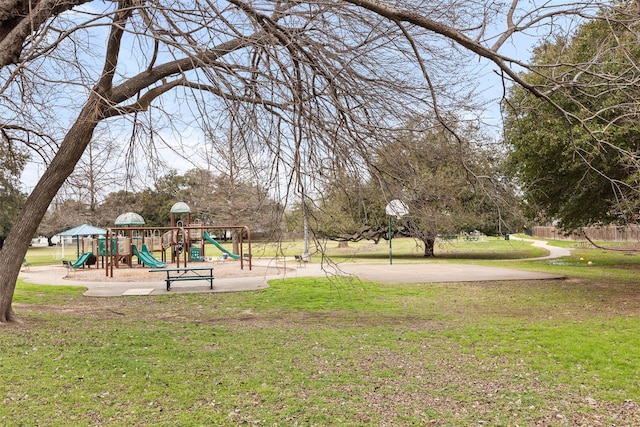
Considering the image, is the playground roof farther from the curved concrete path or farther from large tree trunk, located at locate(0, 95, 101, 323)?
large tree trunk, located at locate(0, 95, 101, 323)

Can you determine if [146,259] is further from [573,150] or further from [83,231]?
[573,150]

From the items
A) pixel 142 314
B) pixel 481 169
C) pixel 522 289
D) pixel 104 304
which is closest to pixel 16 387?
pixel 142 314

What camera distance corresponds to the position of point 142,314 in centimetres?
989

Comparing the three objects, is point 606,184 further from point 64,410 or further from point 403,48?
point 64,410

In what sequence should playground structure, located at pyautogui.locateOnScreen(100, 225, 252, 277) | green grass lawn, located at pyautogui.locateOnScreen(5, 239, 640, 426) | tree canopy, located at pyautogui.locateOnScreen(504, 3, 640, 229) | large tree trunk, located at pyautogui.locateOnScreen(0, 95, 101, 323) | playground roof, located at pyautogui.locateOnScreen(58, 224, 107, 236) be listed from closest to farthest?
green grass lawn, located at pyautogui.locateOnScreen(5, 239, 640, 426) < large tree trunk, located at pyautogui.locateOnScreen(0, 95, 101, 323) < tree canopy, located at pyautogui.locateOnScreen(504, 3, 640, 229) < playground structure, located at pyautogui.locateOnScreen(100, 225, 252, 277) < playground roof, located at pyautogui.locateOnScreen(58, 224, 107, 236)

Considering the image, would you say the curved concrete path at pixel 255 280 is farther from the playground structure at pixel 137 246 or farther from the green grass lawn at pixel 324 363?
the green grass lawn at pixel 324 363

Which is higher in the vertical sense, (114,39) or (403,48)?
(114,39)

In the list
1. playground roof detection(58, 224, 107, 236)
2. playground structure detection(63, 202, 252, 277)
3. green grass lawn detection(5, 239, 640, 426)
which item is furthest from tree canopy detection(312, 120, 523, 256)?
playground roof detection(58, 224, 107, 236)

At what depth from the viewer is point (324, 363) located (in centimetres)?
629

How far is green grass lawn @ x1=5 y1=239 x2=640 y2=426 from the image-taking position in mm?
4602

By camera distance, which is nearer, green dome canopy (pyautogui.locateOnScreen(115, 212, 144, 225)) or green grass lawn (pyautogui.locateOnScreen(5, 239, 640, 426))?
green grass lawn (pyautogui.locateOnScreen(5, 239, 640, 426))

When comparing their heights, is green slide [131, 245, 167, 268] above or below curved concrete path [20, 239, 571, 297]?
above

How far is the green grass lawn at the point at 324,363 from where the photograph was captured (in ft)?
15.1

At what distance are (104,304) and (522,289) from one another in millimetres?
9872
